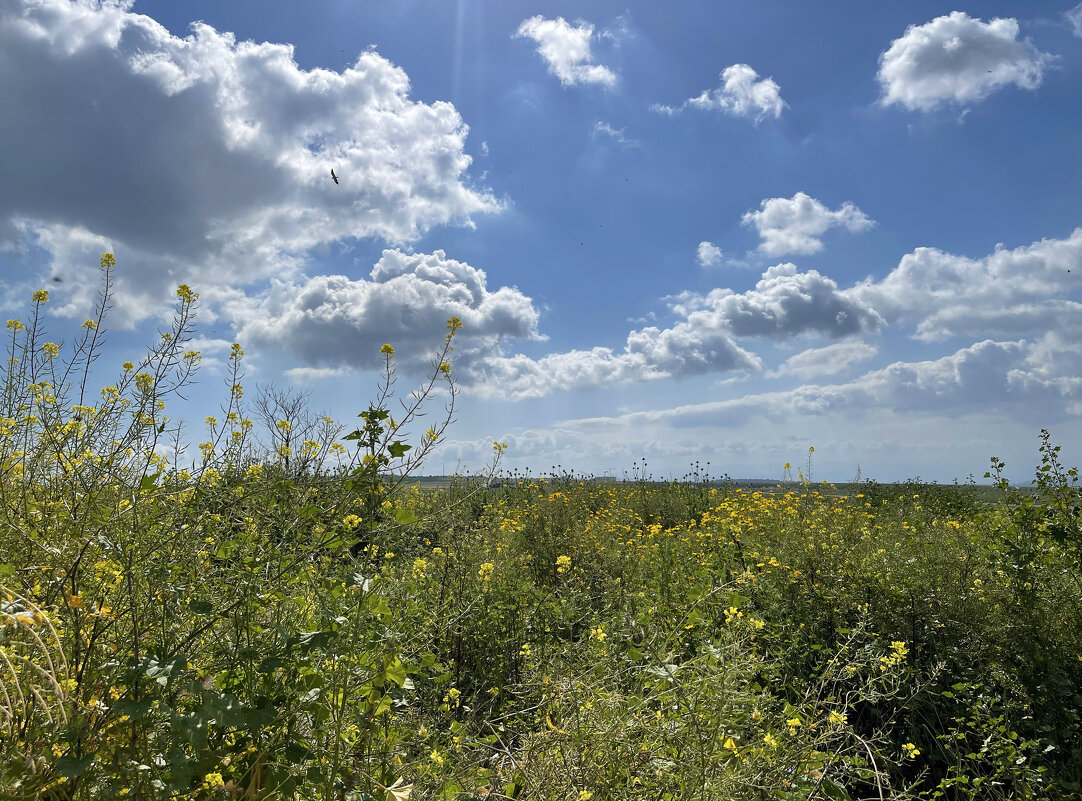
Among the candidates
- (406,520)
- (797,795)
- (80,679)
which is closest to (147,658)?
(80,679)

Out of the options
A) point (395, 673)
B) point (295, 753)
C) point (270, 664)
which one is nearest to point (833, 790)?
point (395, 673)

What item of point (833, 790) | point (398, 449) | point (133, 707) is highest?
point (398, 449)

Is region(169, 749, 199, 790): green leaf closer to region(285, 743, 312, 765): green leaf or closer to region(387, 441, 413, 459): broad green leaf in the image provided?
region(285, 743, 312, 765): green leaf

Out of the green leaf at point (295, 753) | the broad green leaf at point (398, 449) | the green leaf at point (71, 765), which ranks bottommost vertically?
the green leaf at point (295, 753)

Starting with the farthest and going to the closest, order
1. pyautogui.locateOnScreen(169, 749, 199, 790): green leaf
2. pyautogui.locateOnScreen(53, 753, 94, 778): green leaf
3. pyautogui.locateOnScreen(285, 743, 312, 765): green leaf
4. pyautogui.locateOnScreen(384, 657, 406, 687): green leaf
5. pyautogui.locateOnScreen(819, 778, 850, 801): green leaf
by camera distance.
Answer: pyautogui.locateOnScreen(819, 778, 850, 801): green leaf → pyautogui.locateOnScreen(384, 657, 406, 687): green leaf → pyautogui.locateOnScreen(285, 743, 312, 765): green leaf → pyautogui.locateOnScreen(169, 749, 199, 790): green leaf → pyautogui.locateOnScreen(53, 753, 94, 778): green leaf

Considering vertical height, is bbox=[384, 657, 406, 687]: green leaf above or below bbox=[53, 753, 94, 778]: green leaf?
above

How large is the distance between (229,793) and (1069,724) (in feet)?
14.0

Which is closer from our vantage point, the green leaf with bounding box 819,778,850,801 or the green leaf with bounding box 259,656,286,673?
the green leaf with bounding box 259,656,286,673

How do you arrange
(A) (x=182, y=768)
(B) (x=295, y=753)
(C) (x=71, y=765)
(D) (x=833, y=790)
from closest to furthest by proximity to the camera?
(C) (x=71, y=765), (A) (x=182, y=768), (B) (x=295, y=753), (D) (x=833, y=790)

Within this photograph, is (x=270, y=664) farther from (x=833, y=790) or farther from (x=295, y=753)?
(x=833, y=790)

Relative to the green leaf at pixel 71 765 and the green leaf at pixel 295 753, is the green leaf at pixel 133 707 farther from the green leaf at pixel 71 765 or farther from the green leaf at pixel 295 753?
the green leaf at pixel 295 753

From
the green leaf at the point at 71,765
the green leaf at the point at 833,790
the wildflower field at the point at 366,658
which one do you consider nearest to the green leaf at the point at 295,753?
the wildflower field at the point at 366,658

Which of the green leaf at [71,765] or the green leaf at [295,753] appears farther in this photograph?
the green leaf at [295,753]

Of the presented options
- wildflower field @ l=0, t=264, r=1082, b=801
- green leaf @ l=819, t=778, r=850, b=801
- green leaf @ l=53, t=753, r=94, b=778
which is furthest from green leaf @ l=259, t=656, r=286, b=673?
green leaf @ l=819, t=778, r=850, b=801
